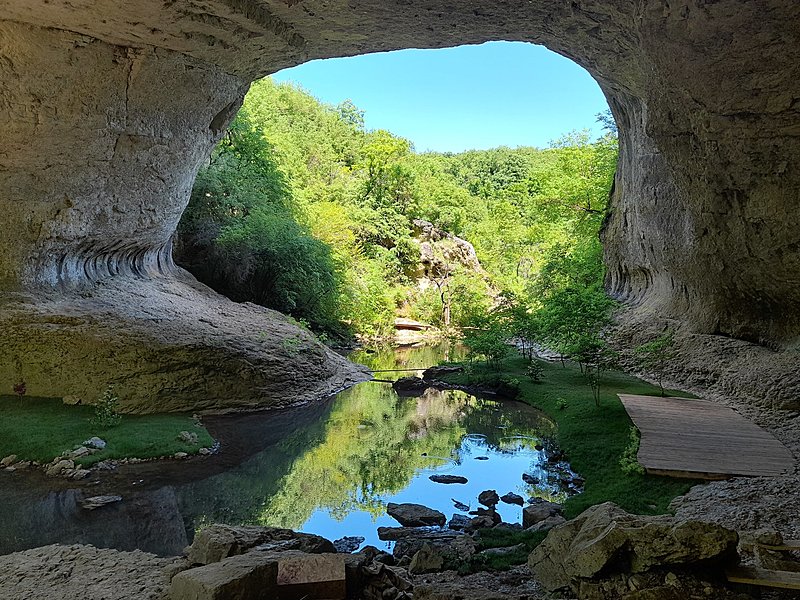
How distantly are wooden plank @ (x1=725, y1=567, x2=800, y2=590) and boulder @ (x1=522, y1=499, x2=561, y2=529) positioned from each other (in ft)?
11.4

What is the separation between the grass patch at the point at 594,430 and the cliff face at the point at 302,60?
3.42 m

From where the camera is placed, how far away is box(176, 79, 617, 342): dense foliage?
779 inches

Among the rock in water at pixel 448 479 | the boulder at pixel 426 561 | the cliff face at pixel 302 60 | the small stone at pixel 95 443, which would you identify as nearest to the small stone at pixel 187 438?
the small stone at pixel 95 443

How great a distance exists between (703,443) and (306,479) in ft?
22.2

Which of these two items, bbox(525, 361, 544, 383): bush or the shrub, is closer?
the shrub

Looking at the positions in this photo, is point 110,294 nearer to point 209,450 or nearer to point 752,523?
point 209,450

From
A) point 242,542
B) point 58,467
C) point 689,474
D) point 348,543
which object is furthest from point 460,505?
point 58,467

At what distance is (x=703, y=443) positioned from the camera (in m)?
9.30

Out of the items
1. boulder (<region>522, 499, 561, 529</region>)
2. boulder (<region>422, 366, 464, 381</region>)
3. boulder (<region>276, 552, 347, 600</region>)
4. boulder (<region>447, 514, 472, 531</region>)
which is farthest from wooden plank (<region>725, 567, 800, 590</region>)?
boulder (<region>422, 366, 464, 381</region>)

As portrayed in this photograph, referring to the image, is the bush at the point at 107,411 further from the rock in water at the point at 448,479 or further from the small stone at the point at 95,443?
the rock in water at the point at 448,479

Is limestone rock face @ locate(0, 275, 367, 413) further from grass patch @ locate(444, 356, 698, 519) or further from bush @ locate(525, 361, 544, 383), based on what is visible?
grass patch @ locate(444, 356, 698, 519)

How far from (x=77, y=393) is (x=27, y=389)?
1.12 metres

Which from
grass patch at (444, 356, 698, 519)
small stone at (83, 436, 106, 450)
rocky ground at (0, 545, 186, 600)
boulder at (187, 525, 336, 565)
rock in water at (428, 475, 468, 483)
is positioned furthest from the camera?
small stone at (83, 436, 106, 450)

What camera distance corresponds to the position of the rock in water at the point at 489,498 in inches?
355
